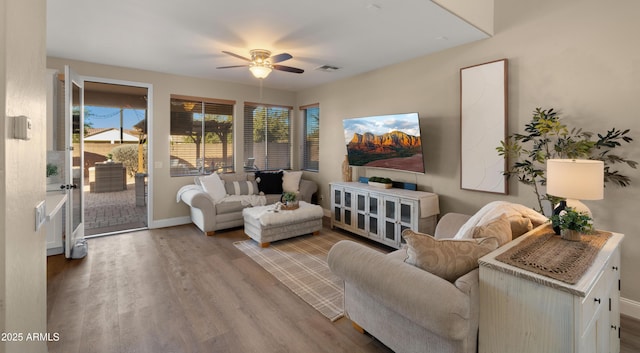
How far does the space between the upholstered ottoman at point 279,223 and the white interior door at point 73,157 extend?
221 cm

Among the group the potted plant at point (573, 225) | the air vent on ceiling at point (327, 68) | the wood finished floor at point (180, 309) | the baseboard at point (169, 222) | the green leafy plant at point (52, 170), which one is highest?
the air vent on ceiling at point (327, 68)

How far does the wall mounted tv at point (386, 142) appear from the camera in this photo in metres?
3.98

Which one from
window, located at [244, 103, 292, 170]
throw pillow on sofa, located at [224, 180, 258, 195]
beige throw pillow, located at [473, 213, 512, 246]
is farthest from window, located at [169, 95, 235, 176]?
beige throw pillow, located at [473, 213, 512, 246]

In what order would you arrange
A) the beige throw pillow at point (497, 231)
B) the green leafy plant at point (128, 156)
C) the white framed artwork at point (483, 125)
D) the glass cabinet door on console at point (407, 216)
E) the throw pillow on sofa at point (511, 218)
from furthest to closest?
the green leafy plant at point (128, 156) → the glass cabinet door on console at point (407, 216) → the white framed artwork at point (483, 125) → the throw pillow on sofa at point (511, 218) → the beige throw pillow at point (497, 231)

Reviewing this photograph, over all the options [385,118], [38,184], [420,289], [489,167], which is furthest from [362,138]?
[38,184]

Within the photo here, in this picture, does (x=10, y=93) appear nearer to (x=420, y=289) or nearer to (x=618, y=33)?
(x=420, y=289)

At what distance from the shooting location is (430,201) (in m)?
3.82

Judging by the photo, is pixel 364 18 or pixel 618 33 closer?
pixel 618 33

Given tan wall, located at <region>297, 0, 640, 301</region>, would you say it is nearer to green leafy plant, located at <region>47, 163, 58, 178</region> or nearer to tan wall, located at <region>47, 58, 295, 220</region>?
tan wall, located at <region>47, 58, 295, 220</region>

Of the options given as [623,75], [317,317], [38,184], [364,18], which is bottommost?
[317,317]

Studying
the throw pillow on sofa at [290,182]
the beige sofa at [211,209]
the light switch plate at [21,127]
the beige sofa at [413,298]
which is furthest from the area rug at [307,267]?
the light switch plate at [21,127]

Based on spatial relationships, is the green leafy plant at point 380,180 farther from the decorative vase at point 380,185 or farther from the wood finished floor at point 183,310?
the wood finished floor at point 183,310

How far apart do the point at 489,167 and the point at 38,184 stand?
154 inches

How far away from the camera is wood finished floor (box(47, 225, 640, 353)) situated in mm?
2176
